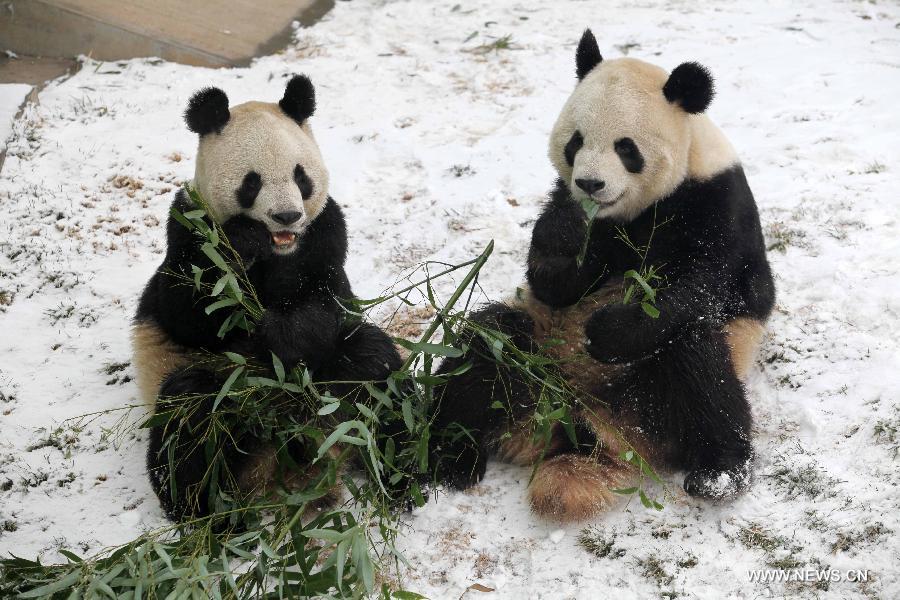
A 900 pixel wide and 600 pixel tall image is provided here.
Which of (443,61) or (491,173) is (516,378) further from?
(443,61)

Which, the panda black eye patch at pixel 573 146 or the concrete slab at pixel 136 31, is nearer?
the panda black eye patch at pixel 573 146

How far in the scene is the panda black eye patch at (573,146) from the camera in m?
Result: 4.23

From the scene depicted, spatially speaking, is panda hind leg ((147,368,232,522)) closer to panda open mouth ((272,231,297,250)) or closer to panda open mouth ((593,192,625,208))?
panda open mouth ((272,231,297,250))

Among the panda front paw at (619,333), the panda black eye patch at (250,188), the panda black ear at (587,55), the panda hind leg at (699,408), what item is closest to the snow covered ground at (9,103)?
the panda black eye patch at (250,188)

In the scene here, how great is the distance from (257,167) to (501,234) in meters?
2.23

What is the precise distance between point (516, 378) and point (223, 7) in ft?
19.1

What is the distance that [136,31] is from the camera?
7910mm

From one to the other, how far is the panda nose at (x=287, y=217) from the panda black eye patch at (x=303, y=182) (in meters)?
0.21

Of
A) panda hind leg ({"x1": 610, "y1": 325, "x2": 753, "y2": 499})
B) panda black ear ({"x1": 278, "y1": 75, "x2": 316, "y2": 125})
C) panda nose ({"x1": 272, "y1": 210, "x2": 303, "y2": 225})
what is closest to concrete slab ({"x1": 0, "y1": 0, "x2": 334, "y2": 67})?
panda black ear ({"x1": 278, "y1": 75, "x2": 316, "y2": 125})

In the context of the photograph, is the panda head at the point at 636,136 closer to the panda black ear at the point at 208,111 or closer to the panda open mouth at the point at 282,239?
the panda open mouth at the point at 282,239

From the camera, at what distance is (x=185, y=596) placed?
3160mm

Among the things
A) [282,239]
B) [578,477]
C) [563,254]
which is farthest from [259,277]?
[578,477]

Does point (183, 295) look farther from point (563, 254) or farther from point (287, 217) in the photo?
point (563, 254)

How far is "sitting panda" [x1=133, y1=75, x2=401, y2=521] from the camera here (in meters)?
4.00
